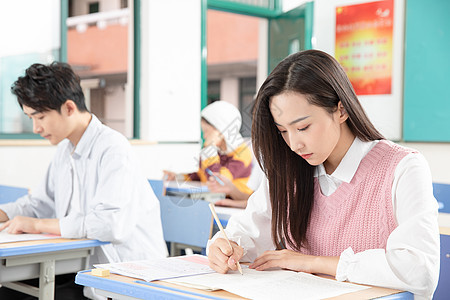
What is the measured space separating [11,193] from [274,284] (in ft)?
6.93

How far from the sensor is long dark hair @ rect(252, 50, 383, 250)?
1418 millimetres

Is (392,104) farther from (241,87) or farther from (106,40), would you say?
(241,87)

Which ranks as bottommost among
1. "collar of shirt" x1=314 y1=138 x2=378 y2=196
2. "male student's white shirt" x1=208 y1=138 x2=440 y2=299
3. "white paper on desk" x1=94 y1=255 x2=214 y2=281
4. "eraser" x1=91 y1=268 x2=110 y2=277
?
"white paper on desk" x1=94 y1=255 x2=214 y2=281

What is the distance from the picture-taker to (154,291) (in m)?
1.20

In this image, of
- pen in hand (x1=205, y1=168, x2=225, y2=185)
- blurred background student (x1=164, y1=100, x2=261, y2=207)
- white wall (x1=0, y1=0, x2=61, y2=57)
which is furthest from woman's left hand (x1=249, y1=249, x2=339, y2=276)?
white wall (x1=0, y1=0, x2=61, y2=57)

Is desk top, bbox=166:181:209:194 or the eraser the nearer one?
the eraser

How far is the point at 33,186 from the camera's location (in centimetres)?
446

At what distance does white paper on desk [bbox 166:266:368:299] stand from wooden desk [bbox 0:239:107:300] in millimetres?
723

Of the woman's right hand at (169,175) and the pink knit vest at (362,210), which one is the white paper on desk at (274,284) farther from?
the woman's right hand at (169,175)

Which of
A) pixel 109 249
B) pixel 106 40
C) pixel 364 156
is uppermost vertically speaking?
pixel 106 40

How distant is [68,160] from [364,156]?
1348 millimetres

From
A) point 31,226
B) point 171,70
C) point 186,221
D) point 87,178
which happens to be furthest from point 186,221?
point 171,70

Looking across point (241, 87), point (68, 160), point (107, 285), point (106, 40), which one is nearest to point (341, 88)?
point (107, 285)

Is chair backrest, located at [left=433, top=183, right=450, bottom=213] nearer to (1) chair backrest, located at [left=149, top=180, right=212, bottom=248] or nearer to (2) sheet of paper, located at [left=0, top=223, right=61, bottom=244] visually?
(1) chair backrest, located at [left=149, top=180, right=212, bottom=248]
